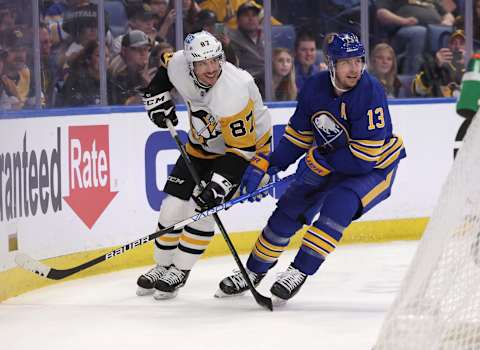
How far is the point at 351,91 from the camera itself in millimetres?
4461

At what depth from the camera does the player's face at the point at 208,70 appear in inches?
180

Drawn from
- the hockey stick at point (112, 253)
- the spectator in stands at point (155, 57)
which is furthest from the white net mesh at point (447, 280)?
the spectator in stands at point (155, 57)

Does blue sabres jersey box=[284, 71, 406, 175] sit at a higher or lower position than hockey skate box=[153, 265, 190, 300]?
higher

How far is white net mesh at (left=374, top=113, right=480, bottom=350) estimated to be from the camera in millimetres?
2730

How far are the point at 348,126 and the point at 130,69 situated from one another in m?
1.92

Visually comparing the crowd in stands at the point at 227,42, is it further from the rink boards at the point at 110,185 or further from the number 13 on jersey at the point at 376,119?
the number 13 on jersey at the point at 376,119

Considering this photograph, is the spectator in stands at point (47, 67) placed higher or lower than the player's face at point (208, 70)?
lower

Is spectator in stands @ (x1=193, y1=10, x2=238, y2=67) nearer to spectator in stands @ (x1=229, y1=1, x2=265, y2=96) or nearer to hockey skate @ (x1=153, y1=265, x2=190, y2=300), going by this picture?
spectator in stands @ (x1=229, y1=1, x2=265, y2=96)

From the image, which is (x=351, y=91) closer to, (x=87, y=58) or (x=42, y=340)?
(x=42, y=340)

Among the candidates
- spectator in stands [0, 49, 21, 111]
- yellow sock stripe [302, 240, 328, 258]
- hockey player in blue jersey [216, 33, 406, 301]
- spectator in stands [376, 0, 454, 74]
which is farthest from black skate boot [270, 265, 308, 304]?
spectator in stands [376, 0, 454, 74]

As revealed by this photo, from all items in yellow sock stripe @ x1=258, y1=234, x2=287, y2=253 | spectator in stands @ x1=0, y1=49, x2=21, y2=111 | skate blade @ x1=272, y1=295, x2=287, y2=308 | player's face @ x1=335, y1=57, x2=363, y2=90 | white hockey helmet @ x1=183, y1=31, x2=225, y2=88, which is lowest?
skate blade @ x1=272, y1=295, x2=287, y2=308

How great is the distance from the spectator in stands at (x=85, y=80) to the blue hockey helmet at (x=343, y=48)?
171 cm

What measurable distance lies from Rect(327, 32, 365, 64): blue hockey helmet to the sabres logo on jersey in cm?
23

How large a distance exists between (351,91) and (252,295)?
0.97 m
